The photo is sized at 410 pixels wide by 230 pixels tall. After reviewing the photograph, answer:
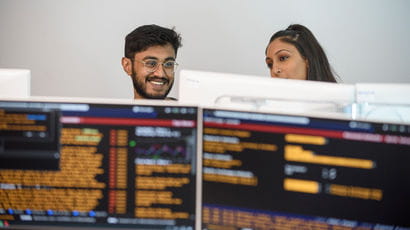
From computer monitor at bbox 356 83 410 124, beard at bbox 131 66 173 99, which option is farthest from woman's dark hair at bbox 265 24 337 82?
computer monitor at bbox 356 83 410 124

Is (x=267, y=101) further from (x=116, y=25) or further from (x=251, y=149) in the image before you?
(x=116, y=25)

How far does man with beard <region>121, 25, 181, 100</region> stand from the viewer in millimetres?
2500

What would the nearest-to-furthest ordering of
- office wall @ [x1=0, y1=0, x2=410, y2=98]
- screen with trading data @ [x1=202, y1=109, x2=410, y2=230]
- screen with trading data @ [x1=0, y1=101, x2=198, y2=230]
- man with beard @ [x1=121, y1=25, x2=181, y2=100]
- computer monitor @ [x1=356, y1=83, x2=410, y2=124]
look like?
screen with trading data @ [x1=202, y1=109, x2=410, y2=230] → screen with trading data @ [x1=0, y1=101, x2=198, y2=230] → computer monitor @ [x1=356, y1=83, x2=410, y2=124] → man with beard @ [x1=121, y1=25, x2=181, y2=100] → office wall @ [x1=0, y1=0, x2=410, y2=98]

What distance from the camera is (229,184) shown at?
1.09 meters

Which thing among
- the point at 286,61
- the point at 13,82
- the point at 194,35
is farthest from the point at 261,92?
the point at 194,35

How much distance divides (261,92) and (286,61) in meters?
1.18

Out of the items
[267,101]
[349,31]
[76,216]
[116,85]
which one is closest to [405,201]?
[267,101]

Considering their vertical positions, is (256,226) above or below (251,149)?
below

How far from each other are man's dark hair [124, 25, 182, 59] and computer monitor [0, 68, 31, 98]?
3.95 ft

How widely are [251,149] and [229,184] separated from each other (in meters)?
0.11

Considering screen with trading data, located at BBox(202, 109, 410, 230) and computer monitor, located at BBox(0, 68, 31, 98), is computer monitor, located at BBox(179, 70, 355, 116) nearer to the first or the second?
screen with trading data, located at BBox(202, 109, 410, 230)

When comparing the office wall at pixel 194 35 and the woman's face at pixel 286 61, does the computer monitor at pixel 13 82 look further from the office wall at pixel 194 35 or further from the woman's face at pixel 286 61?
the office wall at pixel 194 35

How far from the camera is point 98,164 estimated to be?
1.10 meters

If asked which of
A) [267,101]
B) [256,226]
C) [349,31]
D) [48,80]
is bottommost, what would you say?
[256,226]
